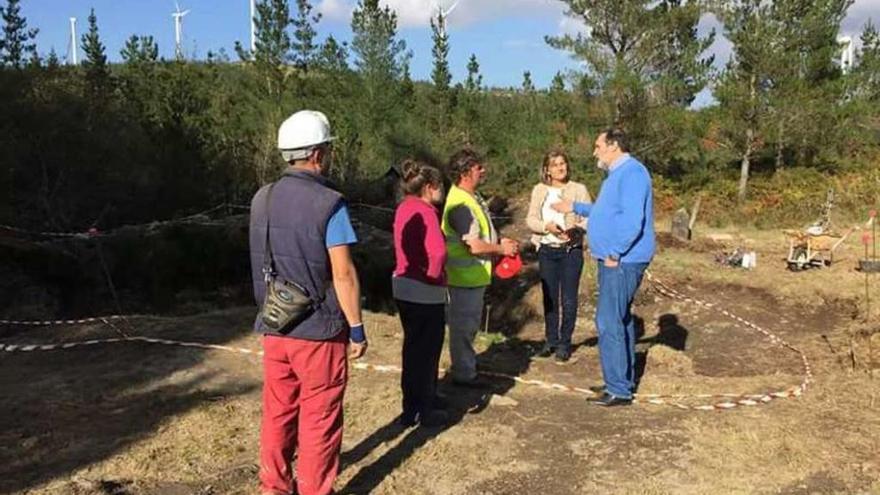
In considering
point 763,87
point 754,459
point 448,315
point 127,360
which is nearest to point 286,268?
point 448,315

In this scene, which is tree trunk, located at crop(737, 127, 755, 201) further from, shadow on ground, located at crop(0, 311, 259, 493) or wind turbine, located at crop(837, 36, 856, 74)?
shadow on ground, located at crop(0, 311, 259, 493)

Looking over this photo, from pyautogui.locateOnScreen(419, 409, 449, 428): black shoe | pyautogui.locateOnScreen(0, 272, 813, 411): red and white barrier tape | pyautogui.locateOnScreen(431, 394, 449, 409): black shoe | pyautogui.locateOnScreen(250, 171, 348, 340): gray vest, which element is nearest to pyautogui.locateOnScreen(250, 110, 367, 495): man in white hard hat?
pyautogui.locateOnScreen(250, 171, 348, 340): gray vest

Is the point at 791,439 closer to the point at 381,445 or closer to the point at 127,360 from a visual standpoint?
the point at 381,445

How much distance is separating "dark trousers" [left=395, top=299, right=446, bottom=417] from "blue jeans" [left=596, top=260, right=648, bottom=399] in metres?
1.07

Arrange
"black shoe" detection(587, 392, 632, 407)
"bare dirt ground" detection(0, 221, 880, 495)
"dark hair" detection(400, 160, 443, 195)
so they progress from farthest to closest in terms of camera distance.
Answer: "black shoe" detection(587, 392, 632, 407) → "dark hair" detection(400, 160, 443, 195) → "bare dirt ground" detection(0, 221, 880, 495)

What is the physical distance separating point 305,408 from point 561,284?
3159 mm

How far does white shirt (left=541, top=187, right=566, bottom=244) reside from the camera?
19.6ft

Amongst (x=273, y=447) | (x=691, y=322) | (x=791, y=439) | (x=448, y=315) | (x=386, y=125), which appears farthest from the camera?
(x=386, y=125)

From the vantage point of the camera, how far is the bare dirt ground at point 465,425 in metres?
4.07

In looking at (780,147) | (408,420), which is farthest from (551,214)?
(780,147)

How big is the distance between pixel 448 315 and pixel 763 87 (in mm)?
15910

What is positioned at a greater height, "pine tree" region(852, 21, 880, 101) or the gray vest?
"pine tree" region(852, 21, 880, 101)

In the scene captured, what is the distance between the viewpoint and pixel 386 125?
2388 cm

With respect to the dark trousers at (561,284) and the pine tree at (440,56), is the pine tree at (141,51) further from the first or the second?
the dark trousers at (561,284)
